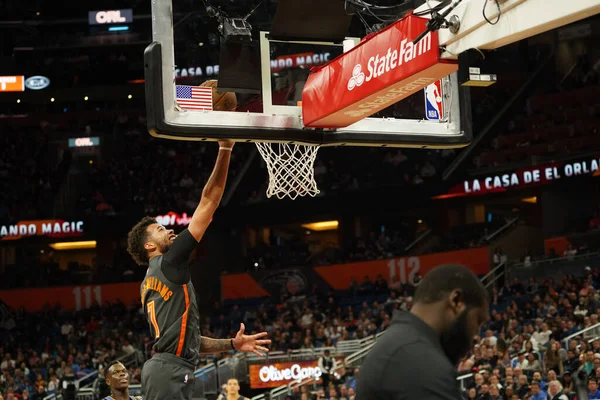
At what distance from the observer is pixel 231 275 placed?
31906 mm

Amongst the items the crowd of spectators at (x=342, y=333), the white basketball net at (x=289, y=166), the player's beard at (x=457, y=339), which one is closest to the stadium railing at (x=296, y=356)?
the crowd of spectators at (x=342, y=333)

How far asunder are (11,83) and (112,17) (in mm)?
5310

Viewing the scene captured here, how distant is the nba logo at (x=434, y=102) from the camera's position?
763cm

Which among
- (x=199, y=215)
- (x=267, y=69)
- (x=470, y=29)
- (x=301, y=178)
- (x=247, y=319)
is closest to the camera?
(x=199, y=215)

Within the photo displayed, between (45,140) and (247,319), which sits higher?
(45,140)

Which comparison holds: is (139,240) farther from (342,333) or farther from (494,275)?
(494,275)

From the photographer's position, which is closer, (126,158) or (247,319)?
(247,319)

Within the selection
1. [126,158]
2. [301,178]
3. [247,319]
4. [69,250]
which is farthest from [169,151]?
[301,178]

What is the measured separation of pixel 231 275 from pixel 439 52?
26132 millimetres

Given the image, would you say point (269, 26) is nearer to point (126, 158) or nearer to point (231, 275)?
point (231, 275)

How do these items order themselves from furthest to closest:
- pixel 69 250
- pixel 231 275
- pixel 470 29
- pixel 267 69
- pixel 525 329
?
pixel 69 250, pixel 231 275, pixel 525 329, pixel 267 69, pixel 470 29

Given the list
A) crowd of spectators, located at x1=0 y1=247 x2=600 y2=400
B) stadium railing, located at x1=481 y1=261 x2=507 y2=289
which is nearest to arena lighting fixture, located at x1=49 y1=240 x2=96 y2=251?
crowd of spectators, located at x1=0 y1=247 x2=600 y2=400

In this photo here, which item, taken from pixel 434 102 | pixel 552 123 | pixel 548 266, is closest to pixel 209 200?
pixel 434 102

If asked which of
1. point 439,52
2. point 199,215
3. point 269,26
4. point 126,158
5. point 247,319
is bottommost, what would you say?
point 247,319
